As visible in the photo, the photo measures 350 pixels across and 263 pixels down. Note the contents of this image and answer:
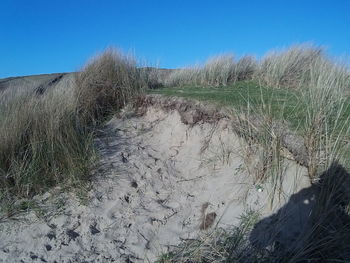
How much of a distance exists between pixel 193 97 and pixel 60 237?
121 inches

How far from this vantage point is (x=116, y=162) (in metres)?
4.84

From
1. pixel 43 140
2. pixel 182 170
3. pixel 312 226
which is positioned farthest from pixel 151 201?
pixel 312 226

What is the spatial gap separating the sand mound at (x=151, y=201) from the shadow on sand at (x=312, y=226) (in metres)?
0.16

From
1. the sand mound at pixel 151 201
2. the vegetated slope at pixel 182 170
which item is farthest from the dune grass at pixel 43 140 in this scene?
the sand mound at pixel 151 201

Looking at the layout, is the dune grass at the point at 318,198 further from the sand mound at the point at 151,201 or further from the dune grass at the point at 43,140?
the dune grass at the point at 43,140

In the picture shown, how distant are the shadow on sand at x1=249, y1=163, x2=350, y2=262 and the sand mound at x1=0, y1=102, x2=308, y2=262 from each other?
0.16 meters

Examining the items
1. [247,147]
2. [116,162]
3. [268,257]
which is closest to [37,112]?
[116,162]

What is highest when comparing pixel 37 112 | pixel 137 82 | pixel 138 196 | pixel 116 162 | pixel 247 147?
pixel 137 82

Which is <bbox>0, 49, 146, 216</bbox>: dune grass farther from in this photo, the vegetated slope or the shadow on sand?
the shadow on sand

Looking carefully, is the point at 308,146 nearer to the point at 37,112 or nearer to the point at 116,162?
the point at 116,162

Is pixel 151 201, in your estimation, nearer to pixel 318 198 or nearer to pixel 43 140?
pixel 43 140

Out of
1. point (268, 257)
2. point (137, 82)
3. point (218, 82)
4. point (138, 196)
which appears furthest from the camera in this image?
point (218, 82)

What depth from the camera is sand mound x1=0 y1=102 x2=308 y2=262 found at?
3.45 meters

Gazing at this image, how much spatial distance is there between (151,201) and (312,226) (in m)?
2.11
